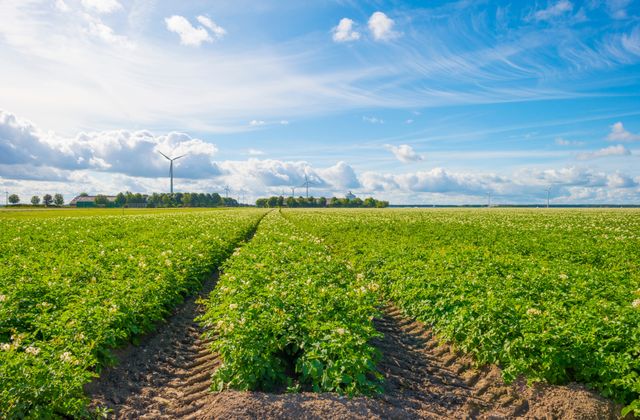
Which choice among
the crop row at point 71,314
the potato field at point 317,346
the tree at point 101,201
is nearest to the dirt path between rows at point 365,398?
the potato field at point 317,346

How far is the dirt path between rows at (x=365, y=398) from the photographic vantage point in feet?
18.7

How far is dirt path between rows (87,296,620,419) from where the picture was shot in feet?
18.7

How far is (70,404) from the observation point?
5258 millimetres

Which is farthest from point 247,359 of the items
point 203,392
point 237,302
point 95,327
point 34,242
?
point 34,242

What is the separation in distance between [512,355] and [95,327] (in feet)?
24.8

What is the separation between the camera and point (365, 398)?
5922 mm

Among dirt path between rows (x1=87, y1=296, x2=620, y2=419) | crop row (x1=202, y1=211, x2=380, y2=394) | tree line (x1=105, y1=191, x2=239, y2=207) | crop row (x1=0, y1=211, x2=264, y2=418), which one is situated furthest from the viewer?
tree line (x1=105, y1=191, x2=239, y2=207)

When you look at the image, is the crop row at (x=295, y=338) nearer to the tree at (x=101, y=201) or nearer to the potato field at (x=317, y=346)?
the potato field at (x=317, y=346)

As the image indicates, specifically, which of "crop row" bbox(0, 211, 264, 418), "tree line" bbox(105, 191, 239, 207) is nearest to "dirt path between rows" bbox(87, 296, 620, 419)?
"crop row" bbox(0, 211, 264, 418)

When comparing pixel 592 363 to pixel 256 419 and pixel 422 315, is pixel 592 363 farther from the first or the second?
pixel 256 419

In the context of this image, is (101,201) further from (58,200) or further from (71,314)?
(71,314)

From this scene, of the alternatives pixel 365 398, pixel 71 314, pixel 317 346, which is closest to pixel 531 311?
pixel 365 398

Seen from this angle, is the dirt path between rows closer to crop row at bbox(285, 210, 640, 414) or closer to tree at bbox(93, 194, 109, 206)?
crop row at bbox(285, 210, 640, 414)

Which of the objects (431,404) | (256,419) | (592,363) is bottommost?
(431,404)
